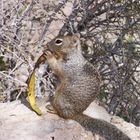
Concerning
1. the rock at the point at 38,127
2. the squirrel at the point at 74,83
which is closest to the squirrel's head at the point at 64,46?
the squirrel at the point at 74,83

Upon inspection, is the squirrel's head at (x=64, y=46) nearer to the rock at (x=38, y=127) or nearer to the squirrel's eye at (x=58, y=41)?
the squirrel's eye at (x=58, y=41)

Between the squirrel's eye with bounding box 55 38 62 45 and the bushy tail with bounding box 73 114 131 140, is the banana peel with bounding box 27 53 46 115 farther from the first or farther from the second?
the bushy tail with bounding box 73 114 131 140

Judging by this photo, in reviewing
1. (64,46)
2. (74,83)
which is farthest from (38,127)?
(64,46)

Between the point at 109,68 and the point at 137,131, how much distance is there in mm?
1067

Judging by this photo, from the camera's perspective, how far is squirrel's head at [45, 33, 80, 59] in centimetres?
398

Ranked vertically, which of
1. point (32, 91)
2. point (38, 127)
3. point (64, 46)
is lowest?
point (38, 127)

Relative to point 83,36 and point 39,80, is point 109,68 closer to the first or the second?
point 83,36

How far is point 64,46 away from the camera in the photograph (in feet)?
13.1

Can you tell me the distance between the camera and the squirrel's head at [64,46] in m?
3.98

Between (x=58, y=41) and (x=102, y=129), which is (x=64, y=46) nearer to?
Result: (x=58, y=41)

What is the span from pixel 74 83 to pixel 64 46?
29 cm

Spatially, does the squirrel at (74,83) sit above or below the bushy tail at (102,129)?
above

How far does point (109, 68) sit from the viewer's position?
17.7 ft

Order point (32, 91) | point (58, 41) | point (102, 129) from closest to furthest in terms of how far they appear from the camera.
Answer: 1. point (102, 129)
2. point (58, 41)
3. point (32, 91)
